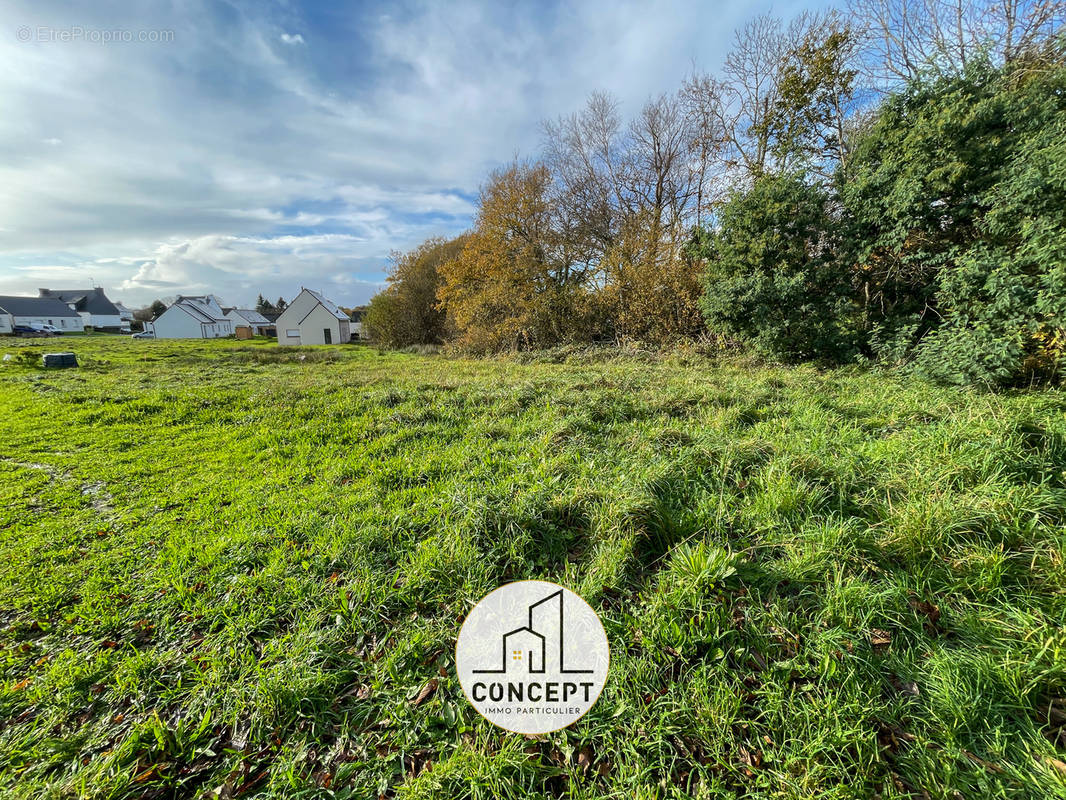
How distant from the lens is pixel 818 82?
11.3 meters

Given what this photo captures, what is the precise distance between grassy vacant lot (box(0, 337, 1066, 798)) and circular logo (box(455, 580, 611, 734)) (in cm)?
8

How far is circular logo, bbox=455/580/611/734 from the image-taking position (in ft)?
6.07

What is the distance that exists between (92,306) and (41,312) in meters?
7.05

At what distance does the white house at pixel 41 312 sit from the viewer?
49.7m

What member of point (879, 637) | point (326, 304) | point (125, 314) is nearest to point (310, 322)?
point (326, 304)

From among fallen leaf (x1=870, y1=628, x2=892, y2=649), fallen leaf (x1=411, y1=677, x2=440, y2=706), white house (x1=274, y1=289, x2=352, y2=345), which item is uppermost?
white house (x1=274, y1=289, x2=352, y2=345)

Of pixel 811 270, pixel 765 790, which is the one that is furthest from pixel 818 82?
pixel 765 790

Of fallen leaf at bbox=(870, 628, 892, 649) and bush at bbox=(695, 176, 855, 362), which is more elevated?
bush at bbox=(695, 176, 855, 362)

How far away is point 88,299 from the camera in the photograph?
58000 mm

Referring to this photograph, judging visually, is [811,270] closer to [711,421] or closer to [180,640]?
[711,421]

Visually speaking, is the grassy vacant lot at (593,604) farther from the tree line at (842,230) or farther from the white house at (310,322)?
the white house at (310,322)

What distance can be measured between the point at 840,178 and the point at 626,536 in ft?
35.7

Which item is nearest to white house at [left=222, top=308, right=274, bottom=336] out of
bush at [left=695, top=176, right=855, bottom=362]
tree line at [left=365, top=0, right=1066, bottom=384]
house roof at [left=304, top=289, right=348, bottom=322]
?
house roof at [left=304, top=289, right=348, bottom=322]

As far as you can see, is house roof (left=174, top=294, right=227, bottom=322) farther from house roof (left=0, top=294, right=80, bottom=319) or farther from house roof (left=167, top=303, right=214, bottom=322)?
house roof (left=0, top=294, right=80, bottom=319)
